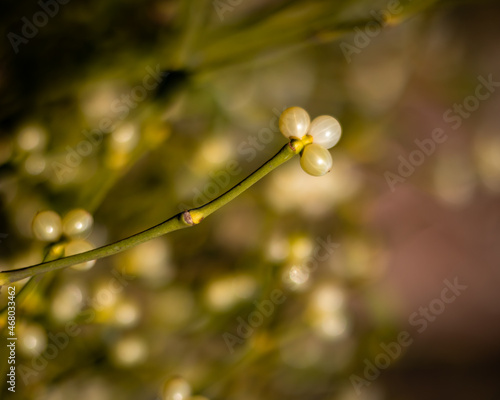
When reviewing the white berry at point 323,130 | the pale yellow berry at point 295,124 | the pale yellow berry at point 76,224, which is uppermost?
the pale yellow berry at point 76,224

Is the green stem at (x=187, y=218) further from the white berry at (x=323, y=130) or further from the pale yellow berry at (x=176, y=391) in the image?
the pale yellow berry at (x=176, y=391)

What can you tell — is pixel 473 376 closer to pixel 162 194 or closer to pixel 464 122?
pixel 464 122

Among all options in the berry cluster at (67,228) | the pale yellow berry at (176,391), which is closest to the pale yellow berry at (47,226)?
the berry cluster at (67,228)

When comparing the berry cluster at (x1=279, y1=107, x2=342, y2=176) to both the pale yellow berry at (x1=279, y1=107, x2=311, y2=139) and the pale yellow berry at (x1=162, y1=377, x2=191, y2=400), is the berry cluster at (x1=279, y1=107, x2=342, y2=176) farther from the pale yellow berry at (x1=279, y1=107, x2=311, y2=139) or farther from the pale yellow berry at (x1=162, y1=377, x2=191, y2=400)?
the pale yellow berry at (x1=162, y1=377, x2=191, y2=400)

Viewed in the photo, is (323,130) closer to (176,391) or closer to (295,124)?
(295,124)

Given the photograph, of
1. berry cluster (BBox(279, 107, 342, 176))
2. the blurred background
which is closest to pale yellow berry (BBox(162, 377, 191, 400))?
the blurred background

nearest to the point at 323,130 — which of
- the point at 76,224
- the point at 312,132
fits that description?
the point at 312,132
